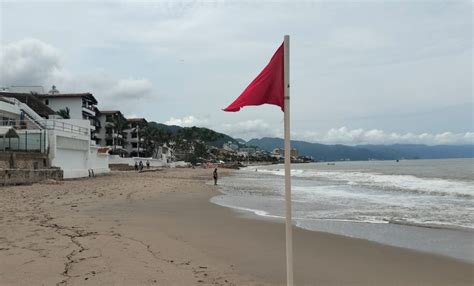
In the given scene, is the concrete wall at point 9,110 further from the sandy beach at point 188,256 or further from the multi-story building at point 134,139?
the multi-story building at point 134,139

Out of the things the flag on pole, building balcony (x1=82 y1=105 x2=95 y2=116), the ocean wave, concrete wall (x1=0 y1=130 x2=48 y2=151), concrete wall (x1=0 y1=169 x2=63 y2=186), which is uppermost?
building balcony (x1=82 y1=105 x2=95 y2=116)

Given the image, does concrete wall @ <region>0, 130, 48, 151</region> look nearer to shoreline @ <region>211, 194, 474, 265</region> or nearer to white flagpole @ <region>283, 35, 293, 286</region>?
shoreline @ <region>211, 194, 474, 265</region>

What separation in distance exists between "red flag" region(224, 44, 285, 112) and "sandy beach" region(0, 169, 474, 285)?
3.00 metres

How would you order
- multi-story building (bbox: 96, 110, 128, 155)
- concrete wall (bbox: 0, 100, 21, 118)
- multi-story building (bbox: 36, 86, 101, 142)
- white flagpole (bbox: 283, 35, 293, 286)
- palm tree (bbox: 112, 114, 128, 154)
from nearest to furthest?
white flagpole (bbox: 283, 35, 293, 286) → concrete wall (bbox: 0, 100, 21, 118) → multi-story building (bbox: 36, 86, 101, 142) → multi-story building (bbox: 96, 110, 128, 155) → palm tree (bbox: 112, 114, 128, 154)

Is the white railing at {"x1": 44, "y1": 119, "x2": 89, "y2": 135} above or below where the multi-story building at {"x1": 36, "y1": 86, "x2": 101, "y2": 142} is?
below

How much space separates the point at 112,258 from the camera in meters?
7.00

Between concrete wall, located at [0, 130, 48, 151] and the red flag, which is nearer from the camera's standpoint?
the red flag

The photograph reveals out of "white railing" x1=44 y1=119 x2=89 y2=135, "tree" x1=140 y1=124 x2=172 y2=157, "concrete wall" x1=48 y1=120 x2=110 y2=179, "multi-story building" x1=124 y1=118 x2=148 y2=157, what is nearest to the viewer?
"concrete wall" x1=48 y1=120 x2=110 y2=179

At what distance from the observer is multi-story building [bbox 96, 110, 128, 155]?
290ft

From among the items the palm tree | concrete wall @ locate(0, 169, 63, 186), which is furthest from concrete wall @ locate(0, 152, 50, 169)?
the palm tree

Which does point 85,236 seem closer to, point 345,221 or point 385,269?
point 385,269

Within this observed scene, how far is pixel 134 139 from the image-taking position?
101 m

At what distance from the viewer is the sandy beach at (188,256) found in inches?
242

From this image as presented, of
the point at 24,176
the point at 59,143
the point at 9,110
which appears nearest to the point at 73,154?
the point at 59,143
